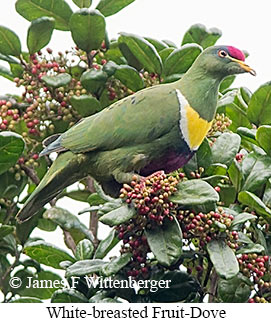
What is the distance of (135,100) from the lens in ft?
5.93

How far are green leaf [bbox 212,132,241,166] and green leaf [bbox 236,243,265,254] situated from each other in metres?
0.20

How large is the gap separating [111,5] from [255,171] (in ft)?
2.15

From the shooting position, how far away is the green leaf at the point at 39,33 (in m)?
1.91

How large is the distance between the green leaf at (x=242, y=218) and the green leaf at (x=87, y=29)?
62cm

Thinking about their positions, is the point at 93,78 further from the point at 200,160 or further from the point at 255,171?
the point at 255,171

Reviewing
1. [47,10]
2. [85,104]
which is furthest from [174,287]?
[47,10]

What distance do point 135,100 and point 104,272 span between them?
446mm

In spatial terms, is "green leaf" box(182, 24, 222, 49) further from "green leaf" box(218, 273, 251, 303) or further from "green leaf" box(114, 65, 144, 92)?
"green leaf" box(218, 273, 251, 303)

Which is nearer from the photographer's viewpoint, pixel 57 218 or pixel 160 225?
pixel 160 225

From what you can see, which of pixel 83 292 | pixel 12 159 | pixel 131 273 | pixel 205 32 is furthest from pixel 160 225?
pixel 205 32

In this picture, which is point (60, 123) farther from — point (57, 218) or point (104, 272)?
point (104, 272)

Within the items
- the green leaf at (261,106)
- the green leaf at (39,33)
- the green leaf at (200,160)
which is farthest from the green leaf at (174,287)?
the green leaf at (39,33)

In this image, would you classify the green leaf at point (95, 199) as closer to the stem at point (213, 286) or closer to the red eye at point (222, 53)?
the stem at point (213, 286)

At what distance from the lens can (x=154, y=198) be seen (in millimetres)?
1543
